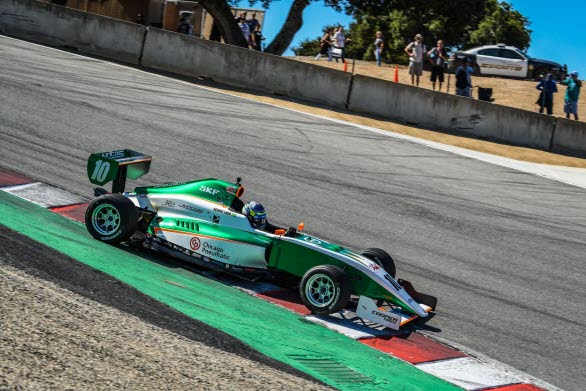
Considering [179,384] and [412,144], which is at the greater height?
[412,144]

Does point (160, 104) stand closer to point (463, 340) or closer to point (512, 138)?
point (512, 138)

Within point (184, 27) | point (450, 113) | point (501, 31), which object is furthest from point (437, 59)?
point (501, 31)

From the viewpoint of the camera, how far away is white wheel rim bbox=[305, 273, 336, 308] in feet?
32.2

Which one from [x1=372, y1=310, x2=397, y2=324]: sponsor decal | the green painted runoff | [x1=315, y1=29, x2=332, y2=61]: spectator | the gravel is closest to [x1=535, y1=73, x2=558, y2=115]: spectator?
[x1=315, y1=29, x2=332, y2=61]: spectator

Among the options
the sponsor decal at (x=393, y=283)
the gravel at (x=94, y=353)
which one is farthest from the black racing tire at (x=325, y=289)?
the gravel at (x=94, y=353)

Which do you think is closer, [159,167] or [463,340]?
[463,340]

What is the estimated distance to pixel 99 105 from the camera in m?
18.1

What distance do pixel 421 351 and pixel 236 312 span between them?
6.68ft

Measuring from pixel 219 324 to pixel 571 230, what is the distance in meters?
8.75

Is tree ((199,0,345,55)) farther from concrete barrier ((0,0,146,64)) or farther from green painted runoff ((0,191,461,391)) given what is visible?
green painted runoff ((0,191,461,391))

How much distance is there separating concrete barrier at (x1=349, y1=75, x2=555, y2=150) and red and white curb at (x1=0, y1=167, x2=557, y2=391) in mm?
13787

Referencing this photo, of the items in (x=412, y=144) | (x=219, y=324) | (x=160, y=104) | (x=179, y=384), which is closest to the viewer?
(x=179, y=384)

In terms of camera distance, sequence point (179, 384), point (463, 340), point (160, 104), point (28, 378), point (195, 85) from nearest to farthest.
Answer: point (28, 378), point (179, 384), point (463, 340), point (160, 104), point (195, 85)

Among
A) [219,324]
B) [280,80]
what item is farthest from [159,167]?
[280,80]
